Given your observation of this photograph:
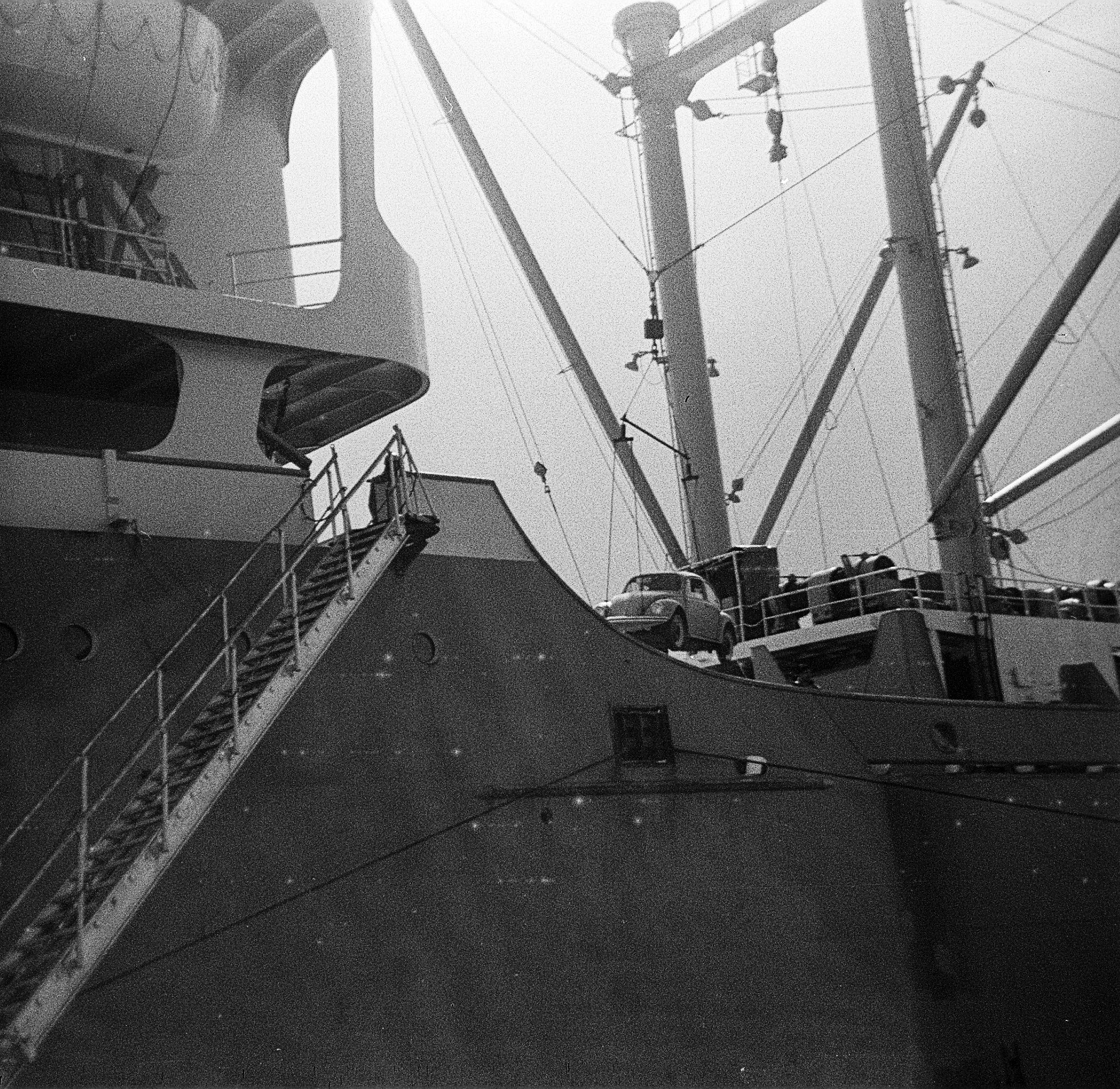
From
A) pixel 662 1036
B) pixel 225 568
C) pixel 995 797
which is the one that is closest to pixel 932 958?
pixel 995 797

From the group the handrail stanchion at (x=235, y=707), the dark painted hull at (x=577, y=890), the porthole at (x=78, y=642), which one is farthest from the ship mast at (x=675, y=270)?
the handrail stanchion at (x=235, y=707)

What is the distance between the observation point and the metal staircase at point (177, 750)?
327 inches

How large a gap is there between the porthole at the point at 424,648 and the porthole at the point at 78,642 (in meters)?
2.39

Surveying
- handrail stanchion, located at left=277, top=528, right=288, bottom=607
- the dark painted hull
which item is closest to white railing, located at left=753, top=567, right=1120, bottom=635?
the dark painted hull

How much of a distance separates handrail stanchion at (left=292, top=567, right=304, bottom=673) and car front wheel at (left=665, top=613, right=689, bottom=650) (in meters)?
6.69

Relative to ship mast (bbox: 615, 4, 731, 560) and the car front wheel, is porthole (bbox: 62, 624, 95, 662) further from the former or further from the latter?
ship mast (bbox: 615, 4, 731, 560)

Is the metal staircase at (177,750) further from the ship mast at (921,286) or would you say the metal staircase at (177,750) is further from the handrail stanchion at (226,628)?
the ship mast at (921,286)

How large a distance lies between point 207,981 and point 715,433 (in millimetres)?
14671

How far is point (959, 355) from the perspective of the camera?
69.0 feet

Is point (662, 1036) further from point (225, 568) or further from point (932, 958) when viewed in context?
point (225, 568)

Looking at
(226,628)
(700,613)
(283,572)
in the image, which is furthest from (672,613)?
(226,628)

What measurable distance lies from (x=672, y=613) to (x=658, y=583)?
574mm

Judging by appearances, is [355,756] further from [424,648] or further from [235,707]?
[235,707]

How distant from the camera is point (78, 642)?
1022 centimetres
